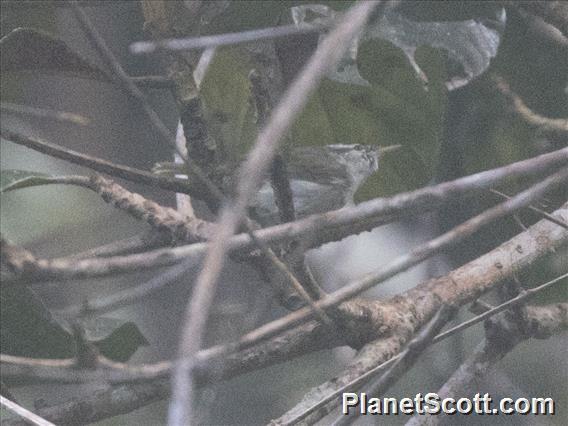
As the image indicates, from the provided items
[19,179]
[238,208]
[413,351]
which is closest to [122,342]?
[19,179]

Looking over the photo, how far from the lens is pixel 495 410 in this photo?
3.64 feet

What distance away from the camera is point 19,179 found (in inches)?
40.3

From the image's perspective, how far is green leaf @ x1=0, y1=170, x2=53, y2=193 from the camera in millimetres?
1019

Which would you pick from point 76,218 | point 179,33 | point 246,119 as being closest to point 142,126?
point 76,218

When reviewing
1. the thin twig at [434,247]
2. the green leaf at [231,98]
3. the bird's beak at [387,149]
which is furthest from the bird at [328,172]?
the thin twig at [434,247]

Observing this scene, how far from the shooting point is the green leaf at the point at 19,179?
1.02 meters

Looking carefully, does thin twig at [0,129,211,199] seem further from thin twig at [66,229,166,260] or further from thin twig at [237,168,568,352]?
thin twig at [237,168,568,352]

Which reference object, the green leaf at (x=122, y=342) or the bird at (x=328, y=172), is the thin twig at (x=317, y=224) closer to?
the green leaf at (x=122, y=342)

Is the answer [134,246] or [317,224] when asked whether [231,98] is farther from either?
[317,224]

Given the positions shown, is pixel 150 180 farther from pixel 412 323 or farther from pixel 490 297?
pixel 490 297

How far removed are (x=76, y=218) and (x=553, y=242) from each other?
971mm

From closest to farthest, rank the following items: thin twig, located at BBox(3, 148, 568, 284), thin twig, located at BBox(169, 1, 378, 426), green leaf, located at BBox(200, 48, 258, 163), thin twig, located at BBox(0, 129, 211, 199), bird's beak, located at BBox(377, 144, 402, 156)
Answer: thin twig, located at BBox(169, 1, 378, 426) → thin twig, located at BBox(3, 148, 568, 284) → thin twig, located at BBox(0, 129, 211, 199) → green leaf, located at BBox(200, 48, 258, 163) → bird's beak, located at BBox(377, 144, 402, 156)

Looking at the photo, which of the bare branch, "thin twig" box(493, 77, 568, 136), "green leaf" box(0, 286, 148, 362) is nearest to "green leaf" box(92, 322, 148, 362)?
"green leaf" box(0, 286, 148, 362)

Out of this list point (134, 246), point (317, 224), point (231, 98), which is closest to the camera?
point (317, 224)
